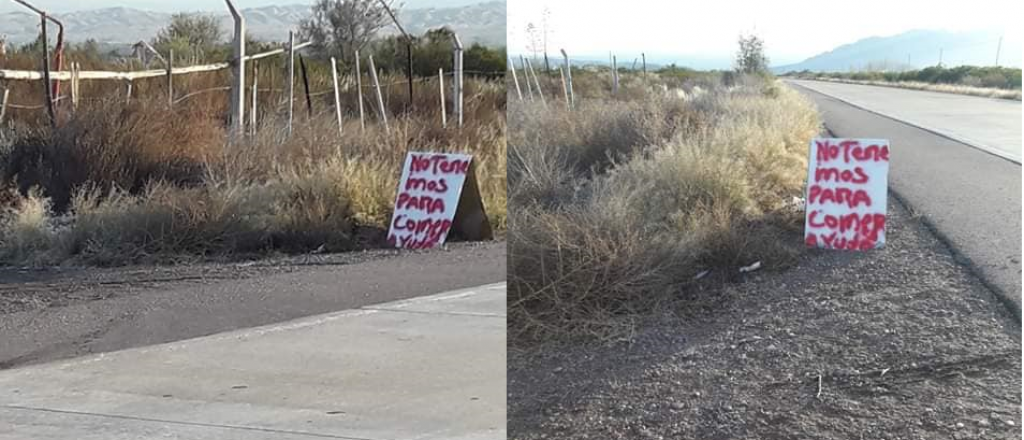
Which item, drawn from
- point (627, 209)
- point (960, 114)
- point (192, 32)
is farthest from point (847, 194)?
point (192, 32)

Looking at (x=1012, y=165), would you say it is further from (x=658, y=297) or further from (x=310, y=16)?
(x=310, y=16)

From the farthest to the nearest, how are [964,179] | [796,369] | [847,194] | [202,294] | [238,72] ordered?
1. [238,72]
2. [964,179]
3. [847,194]
4. [202,294]
5. [796,369]

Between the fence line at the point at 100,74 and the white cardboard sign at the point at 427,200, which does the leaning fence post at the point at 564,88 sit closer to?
the white cardboard sign at the point at 427,200

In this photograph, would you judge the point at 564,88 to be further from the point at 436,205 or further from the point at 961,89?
the point at 961,89

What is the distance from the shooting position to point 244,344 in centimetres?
709

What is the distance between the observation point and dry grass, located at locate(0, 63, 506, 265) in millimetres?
10547

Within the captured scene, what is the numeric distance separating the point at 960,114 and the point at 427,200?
9962mm

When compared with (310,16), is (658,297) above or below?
below

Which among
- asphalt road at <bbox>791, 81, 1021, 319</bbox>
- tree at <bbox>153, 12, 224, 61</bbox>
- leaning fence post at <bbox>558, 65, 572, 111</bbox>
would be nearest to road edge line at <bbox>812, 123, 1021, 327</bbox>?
asphalt road at <bbox>791, 81, 1021, 319</bbox>

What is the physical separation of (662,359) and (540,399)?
3.06ft

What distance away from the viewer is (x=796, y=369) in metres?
6.15

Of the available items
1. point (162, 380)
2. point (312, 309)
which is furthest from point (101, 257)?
point (162, 380)

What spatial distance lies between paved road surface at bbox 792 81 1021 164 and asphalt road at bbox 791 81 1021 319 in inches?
0.9

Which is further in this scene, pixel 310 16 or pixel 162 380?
pixel 310 16
